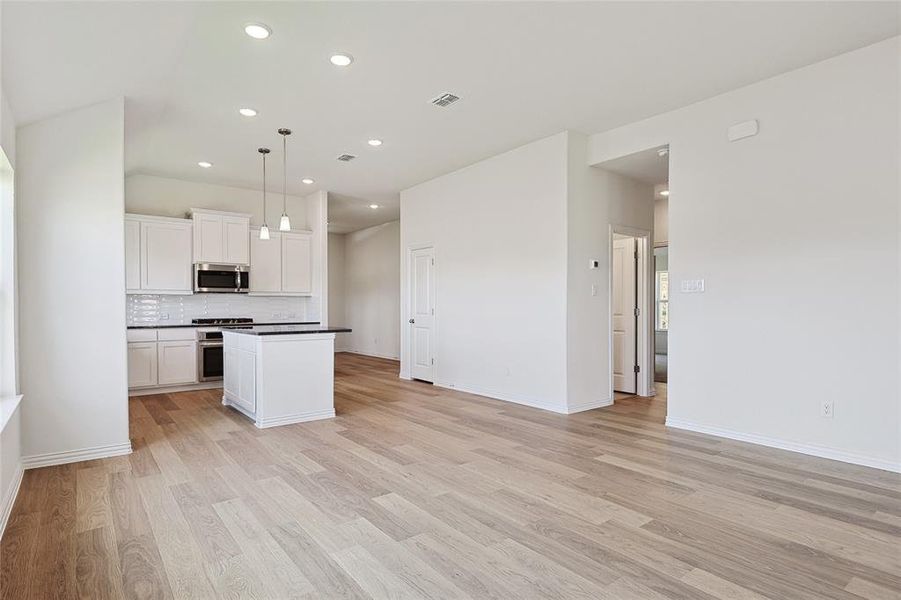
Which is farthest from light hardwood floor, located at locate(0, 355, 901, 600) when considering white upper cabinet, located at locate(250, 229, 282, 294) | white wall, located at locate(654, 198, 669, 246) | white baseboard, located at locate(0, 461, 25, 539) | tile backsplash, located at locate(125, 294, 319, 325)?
white wall, located at locate(654, 198, 669, 246)

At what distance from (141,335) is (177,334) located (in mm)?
400

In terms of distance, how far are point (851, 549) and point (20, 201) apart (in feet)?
17.8

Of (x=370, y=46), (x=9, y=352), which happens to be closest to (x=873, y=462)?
(x=370, y=46)

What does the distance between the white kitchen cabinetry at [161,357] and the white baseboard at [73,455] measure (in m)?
2.69

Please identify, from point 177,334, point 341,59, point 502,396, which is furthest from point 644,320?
point 177,334

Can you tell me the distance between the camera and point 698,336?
443cm

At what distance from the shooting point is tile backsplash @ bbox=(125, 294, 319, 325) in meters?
6.78

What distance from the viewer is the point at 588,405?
537 centimetres

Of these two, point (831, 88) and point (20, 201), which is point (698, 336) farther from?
point (20, 201)

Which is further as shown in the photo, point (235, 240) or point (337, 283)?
point (337, 283)

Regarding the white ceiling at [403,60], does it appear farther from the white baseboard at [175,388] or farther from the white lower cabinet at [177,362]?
the white baseboard at [175,388]

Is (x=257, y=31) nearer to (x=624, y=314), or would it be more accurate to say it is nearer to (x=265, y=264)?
(x=265, y=264)

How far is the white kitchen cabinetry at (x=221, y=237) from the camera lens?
6.78 m

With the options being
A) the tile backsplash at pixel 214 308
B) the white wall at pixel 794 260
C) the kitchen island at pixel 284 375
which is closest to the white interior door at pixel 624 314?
the white wall at pixel 794 260
